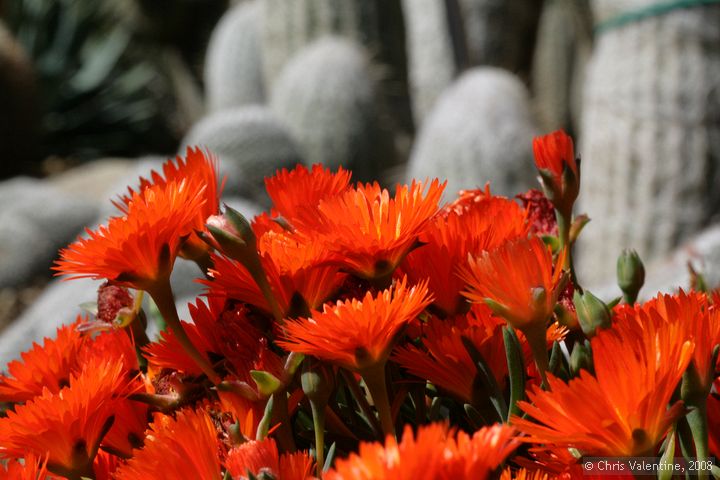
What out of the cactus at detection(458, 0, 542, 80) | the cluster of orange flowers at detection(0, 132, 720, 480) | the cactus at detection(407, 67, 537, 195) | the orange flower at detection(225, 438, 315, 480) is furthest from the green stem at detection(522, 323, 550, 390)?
the cactus at detection(458, 0, 542, 80)

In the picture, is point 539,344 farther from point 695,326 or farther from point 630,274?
point 630,274

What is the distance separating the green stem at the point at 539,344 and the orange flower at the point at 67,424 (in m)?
0.19

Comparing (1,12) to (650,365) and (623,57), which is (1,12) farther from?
(650,365)

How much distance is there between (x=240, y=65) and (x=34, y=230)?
162cm

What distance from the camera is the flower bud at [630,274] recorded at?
0.53 metres

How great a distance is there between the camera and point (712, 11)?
2.73 meters

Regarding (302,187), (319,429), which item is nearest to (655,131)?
(302,187)

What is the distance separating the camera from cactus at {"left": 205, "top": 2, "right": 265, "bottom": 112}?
5.06m

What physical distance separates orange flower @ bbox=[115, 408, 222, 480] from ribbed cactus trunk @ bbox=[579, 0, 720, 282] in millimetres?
2649

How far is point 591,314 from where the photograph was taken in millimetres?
396

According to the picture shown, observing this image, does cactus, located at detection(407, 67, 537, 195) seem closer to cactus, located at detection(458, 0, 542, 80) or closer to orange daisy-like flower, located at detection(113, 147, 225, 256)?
cactus, located at detection(458, 0, 542, 80)

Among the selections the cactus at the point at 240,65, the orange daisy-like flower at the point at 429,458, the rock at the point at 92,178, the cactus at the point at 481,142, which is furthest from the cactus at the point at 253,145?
the orange daisy-like flower at the point at 429,458

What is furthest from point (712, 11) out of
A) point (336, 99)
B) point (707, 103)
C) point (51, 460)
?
point (51, 460)

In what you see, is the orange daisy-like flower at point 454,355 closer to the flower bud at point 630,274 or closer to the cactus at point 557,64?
the flower bud at point 630,274
